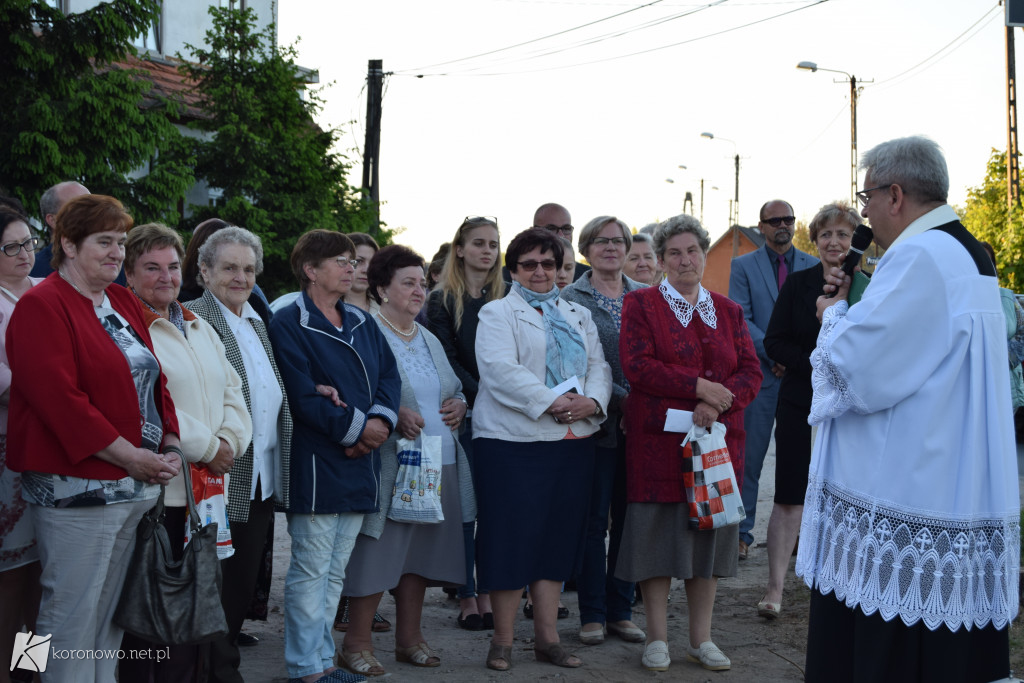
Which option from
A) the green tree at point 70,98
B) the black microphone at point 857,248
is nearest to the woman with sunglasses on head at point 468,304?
the black microphone at point 857,248

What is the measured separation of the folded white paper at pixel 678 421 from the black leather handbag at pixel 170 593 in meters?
A: 2.43

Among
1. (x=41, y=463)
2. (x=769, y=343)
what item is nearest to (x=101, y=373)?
(x=41, y=463)

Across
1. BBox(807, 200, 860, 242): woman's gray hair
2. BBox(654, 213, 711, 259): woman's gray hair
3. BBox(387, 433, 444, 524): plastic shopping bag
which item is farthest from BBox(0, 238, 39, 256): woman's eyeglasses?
BBox(807, 200, 860, 242): woman's gray hair

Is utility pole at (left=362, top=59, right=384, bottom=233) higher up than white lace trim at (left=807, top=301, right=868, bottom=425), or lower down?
higher up

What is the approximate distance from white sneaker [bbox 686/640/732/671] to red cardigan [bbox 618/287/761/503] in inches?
32.4

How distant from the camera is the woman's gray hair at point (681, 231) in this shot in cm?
566

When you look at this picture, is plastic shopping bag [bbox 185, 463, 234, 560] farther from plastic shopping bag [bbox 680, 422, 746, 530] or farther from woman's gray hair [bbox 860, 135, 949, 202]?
woman's gray hair [bbox 860, 135, 949, 202]

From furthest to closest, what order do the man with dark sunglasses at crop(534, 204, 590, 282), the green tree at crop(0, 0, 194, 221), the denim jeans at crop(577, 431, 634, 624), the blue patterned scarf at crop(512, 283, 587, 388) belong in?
the green tree at crop(0, 0, 194, 221) < the man with dark sunglasses at crop(534, 204, 590, 282) < the denim jeans at crop(577, 431, 634, 624) < the blue patterned scarf at crop(512, 283, 587, 388)

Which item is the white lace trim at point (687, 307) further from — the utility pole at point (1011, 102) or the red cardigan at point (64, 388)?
the utility pole at point (1011, 102)

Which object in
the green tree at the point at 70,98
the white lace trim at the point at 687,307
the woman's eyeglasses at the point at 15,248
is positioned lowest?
the white lace trim at the point at 687,307

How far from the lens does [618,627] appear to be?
5.93 m

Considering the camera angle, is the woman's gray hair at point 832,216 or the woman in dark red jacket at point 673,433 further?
the woman's gray hair at point 832,216

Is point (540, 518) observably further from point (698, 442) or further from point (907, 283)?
point (907, 283)

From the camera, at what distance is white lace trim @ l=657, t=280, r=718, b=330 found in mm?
5453
